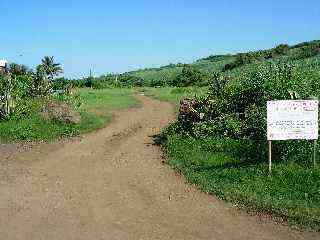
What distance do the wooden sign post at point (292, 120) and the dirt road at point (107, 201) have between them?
229 cm

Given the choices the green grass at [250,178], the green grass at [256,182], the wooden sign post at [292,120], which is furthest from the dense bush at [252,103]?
the wooden sign post at [292,120]

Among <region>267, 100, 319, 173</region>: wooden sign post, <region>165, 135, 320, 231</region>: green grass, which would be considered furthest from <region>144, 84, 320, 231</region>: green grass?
<region>267, 100, 319, 173</region>: wooden sign post

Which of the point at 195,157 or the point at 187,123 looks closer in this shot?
the point at 195,157

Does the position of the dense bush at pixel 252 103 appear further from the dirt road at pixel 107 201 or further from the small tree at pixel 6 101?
the small tree at pixel 6 101

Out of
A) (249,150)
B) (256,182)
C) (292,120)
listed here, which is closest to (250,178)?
(256,182)

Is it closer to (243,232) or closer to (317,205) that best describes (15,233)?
(243,232)

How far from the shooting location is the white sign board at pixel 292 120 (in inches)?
452

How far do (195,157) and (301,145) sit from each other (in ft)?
9.31

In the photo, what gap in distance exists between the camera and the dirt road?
8375 mm

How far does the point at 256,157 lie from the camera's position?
13.0 meters

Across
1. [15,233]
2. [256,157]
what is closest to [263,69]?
[256,157]

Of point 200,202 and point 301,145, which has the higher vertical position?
point 301,145

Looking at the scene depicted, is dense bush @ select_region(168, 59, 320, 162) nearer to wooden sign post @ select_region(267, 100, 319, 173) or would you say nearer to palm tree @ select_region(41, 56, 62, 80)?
wooden sign post @ select_region(267, 100, 319, 173)

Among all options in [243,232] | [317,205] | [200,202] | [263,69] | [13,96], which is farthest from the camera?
[13,96]
